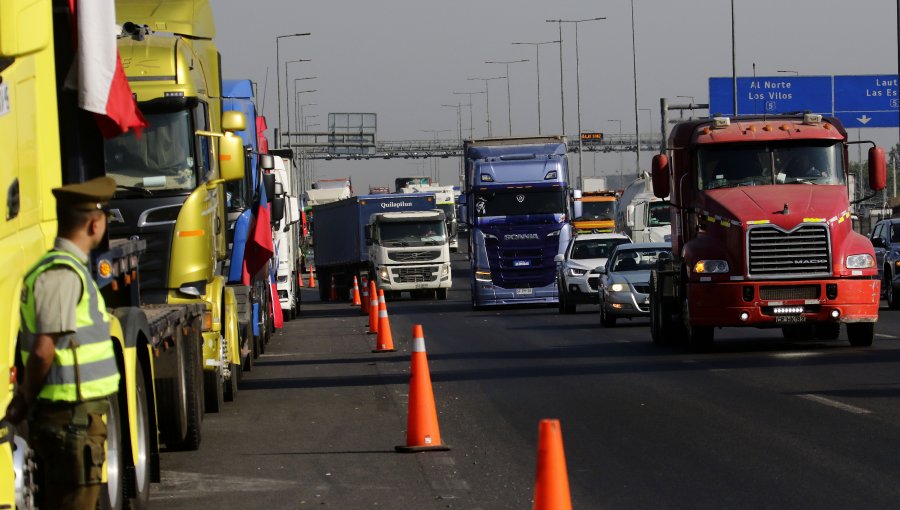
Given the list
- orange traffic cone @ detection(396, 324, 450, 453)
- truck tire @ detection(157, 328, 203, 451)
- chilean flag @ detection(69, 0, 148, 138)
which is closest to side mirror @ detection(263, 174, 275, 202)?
truck tire @ detection(157, 328, 203, 451)

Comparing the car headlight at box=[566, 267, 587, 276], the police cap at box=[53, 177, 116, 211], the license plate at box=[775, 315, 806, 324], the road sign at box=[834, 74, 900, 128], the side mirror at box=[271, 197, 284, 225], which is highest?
the road sign at box=[834, 74, 900, 128]

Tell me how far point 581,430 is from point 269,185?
11.6 metres

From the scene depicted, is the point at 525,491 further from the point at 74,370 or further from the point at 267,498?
the point at 74,370

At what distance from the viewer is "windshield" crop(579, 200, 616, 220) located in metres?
62.2

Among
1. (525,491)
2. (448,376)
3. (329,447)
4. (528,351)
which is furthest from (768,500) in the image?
(528,351)

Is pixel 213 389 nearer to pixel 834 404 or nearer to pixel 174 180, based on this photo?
pixel 174 180

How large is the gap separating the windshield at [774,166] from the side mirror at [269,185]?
638 cm

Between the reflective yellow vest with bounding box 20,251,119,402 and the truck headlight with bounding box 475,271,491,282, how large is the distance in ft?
104

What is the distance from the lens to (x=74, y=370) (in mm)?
6660

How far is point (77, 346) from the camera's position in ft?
21.9

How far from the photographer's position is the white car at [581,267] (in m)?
35.1

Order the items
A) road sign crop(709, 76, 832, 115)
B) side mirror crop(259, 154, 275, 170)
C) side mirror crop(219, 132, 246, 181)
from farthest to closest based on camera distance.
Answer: road sign crop(709, 76, 832, 115), side mirror crop(259, 154, 275, 170), side mirror crop(219, 132, 246, 181)

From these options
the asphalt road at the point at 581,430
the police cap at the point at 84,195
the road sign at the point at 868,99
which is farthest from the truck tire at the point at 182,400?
the road sign at the point at 868,99

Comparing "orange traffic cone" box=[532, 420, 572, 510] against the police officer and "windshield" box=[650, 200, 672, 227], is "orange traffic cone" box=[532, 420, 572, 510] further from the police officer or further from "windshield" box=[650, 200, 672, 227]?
"windshield" box=[650, 200, 672, 227]
